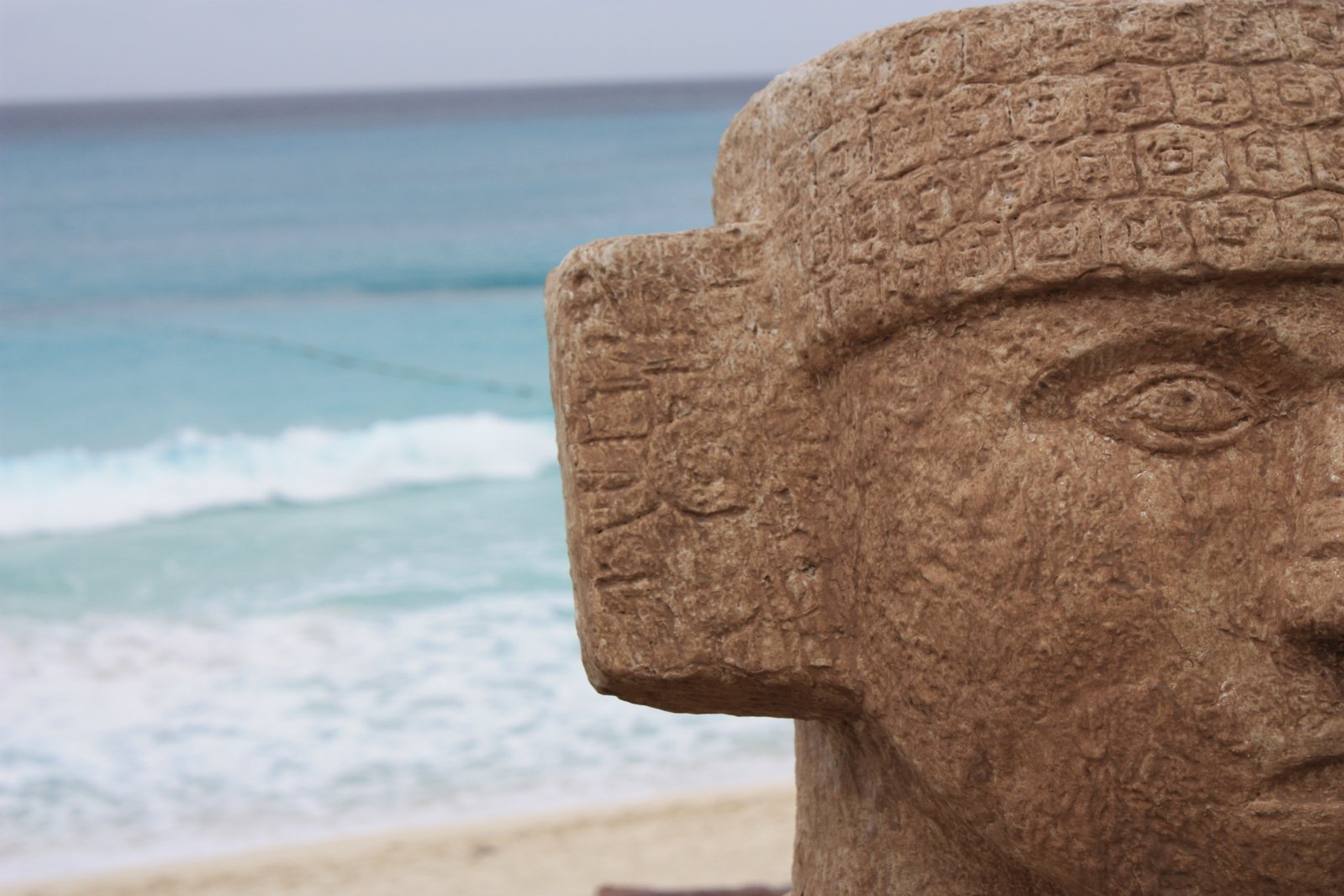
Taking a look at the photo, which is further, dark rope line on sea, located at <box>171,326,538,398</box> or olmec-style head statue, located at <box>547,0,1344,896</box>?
dark rope line on sea, located at <box>171,326,538,398</box>

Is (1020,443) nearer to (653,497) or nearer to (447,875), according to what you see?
(653,497)

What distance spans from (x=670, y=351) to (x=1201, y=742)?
2.07 feet

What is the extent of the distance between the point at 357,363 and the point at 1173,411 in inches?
446

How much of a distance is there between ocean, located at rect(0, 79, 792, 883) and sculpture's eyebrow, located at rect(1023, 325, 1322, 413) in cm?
326

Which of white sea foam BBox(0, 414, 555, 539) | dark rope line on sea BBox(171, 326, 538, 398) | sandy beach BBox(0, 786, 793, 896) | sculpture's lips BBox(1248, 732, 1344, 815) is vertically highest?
dark rope line on sea BBox(171, 326, 538, 398)

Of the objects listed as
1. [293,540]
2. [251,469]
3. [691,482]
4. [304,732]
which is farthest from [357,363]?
[691,482]

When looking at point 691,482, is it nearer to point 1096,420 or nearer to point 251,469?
point 1096,420

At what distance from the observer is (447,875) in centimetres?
370

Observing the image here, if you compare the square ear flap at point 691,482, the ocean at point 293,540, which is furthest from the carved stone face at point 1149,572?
the ocean at point 293,540

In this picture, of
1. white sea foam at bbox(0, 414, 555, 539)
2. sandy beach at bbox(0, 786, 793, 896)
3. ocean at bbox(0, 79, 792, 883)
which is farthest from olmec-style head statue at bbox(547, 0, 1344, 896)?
white sea foam at bbox(0, 414, 555, 539)

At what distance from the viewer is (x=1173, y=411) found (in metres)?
1.26

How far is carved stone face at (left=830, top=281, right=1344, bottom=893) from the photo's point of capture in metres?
1.24

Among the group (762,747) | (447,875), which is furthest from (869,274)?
(762,747)

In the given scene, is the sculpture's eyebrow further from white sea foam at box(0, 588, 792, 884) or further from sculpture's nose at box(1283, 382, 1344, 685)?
white sea foam at box(0, 588, 792, 884)
